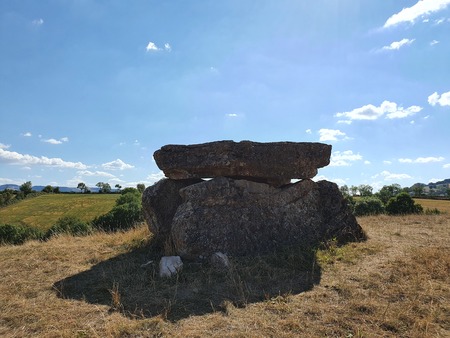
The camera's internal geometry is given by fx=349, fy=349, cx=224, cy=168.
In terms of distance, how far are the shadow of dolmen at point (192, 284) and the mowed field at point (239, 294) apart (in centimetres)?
2

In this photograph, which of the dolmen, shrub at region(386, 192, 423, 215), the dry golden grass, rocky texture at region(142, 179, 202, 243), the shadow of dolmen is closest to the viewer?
the dry golden grass

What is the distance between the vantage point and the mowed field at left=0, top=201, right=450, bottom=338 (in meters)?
4.80

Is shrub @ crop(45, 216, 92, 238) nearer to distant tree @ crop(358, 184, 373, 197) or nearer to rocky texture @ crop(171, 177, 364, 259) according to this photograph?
rocky texture @ crop(171, 177, 364, 259)

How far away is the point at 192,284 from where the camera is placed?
665cm

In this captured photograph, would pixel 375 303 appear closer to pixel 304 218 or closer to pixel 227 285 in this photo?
pixel 227 285

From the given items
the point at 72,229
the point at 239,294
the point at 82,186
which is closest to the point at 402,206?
the point at 239,294

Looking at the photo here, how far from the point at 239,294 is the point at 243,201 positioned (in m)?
3.46

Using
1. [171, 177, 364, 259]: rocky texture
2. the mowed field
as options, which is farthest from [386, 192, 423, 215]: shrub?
[171, 177, 364, 259]: rocky texture

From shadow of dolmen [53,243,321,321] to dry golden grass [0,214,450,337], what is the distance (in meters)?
0.02

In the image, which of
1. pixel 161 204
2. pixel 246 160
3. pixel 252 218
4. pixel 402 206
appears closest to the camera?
pixel 252 218

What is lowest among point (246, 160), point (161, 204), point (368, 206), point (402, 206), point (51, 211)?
point (51, 211)

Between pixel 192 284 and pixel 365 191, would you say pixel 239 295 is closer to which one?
pixel 192 284

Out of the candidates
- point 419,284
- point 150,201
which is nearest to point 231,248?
point 150,201

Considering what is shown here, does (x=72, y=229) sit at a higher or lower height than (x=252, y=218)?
lower
